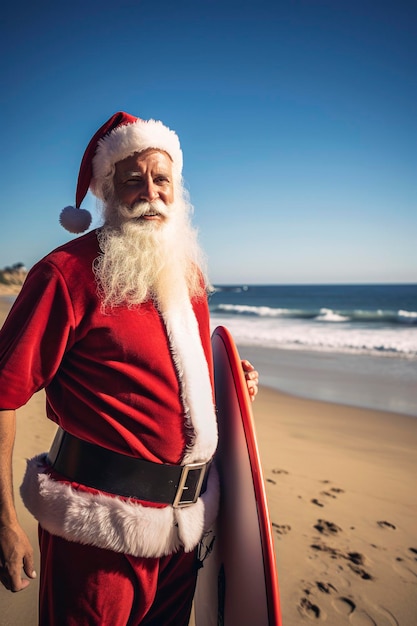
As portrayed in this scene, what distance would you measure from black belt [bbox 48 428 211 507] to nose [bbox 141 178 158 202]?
2.78 feet

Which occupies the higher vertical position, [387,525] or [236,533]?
[236,533]

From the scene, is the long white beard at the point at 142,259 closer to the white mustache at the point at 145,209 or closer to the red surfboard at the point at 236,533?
the white mustache at the point at 145,209

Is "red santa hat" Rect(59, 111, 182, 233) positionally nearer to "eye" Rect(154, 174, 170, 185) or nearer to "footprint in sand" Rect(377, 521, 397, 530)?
"eye" Rect(154, 174, 170, 185)

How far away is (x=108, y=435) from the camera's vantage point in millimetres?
1257

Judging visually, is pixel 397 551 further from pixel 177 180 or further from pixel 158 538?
pixel 177 180

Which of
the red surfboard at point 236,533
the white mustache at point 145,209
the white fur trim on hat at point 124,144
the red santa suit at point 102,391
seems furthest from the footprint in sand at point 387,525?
the white fur trim on hat at point 124,144

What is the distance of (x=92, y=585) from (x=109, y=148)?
1.46 meters

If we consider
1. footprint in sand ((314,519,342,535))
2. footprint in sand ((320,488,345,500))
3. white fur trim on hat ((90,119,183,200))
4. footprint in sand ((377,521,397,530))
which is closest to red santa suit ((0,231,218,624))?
white fur trim on hat ((90,119,183,200))

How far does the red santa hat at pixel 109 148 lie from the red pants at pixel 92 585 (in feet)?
3.70

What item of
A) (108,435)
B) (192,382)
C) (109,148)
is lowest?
(108,435)

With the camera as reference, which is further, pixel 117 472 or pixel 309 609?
pixel 309 609

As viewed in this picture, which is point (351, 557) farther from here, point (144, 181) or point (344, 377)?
point (344, 377)

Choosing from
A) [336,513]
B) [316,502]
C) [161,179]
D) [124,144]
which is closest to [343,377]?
[316,502]

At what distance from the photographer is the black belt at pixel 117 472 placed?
4.13 ft
